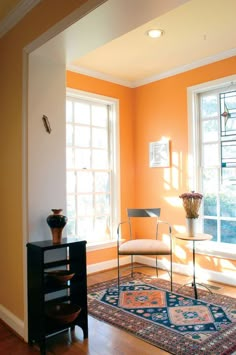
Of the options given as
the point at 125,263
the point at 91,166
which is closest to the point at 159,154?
the point at 91,166

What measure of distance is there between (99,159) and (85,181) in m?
0.40

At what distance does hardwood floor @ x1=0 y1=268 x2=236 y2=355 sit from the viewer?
221 centimetres

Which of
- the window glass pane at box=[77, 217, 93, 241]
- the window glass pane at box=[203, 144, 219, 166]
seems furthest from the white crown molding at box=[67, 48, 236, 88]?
the window glass pane at box=[77, 217, 93, 241]

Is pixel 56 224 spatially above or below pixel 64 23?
below

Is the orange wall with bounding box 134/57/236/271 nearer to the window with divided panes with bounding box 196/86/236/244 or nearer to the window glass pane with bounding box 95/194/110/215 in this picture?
the window with divided panes with bounding box 196/86/236/244

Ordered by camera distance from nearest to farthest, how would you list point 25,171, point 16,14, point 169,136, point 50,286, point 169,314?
point 50,286 < point 25,171 < point 16,14 < point 169,314 < point 169,136

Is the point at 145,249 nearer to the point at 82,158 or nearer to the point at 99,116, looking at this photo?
the point at 82,158

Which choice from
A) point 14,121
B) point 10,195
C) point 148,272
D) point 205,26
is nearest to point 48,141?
point 14,121

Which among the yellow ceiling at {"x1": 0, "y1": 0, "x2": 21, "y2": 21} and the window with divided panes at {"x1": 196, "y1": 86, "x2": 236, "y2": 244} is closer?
the yellow ceiling at {"x1": 0, "y1": 0, "x2": 21, "y2": 21}

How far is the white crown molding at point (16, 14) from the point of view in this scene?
237 cm

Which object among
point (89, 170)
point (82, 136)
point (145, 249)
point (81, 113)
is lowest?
point (145, 249)

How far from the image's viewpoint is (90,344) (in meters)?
2.31

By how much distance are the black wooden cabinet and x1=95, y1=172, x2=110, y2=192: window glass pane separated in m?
1.75

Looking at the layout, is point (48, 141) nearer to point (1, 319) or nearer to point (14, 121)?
point (14, 121)
